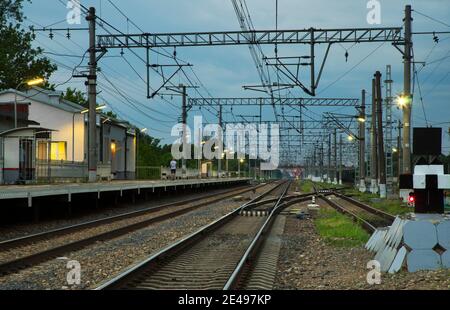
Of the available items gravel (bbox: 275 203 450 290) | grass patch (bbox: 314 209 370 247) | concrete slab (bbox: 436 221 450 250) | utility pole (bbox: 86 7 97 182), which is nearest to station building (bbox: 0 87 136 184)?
utility pole (bbox: 86 7 97 182)

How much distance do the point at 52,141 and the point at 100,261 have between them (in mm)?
35430

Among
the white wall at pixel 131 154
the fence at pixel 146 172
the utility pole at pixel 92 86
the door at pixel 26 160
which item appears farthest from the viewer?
the fence at pixel 146 172

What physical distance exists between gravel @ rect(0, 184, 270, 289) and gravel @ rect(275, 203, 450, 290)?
2931 millimetres

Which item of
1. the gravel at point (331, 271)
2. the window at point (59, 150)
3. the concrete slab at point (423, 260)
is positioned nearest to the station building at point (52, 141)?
the window at point (59, 150)

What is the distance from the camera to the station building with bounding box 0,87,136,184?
28141 mm

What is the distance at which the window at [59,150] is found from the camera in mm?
47450

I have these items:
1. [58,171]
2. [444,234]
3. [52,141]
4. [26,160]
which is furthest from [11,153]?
[444,234]

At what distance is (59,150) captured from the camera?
48312 millimetres

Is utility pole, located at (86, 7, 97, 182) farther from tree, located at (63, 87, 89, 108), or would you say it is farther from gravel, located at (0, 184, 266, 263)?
tree, located at (63, 87, 89, 108)

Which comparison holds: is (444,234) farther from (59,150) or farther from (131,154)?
(131,154)

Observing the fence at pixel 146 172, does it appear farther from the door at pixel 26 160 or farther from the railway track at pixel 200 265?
the railway track at pixel 200 265

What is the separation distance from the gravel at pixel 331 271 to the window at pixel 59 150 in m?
34.9
